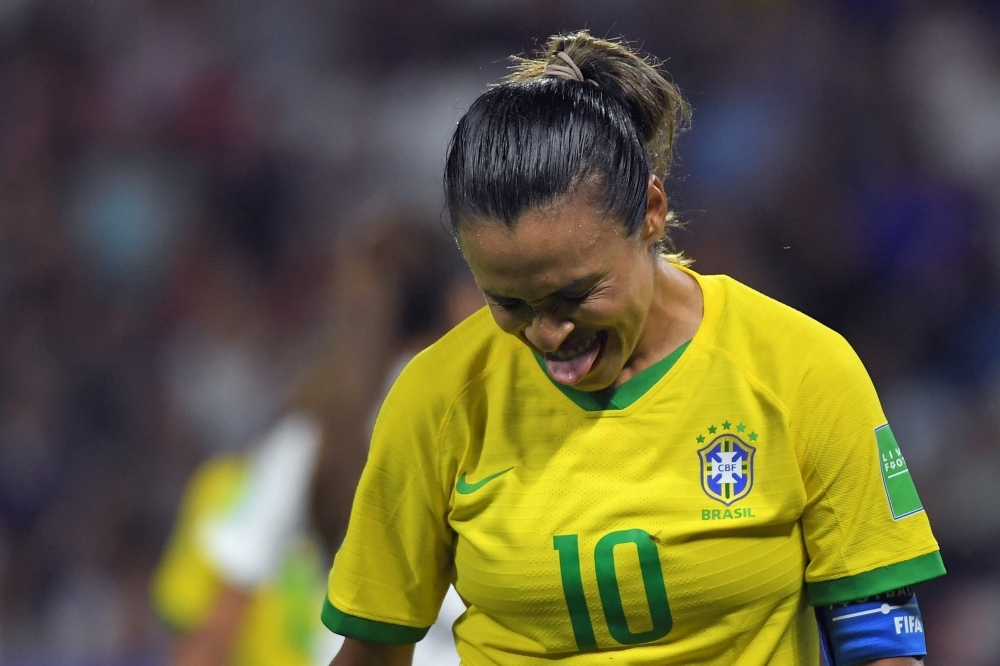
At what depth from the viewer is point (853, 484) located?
1.03 m

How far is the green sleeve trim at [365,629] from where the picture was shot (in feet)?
3.83

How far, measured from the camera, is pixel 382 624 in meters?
1.17

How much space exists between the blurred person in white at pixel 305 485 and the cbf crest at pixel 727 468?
1.19 meters

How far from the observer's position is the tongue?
3.35 ft

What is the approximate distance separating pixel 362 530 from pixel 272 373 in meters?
1.22

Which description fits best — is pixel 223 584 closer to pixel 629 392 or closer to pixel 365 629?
pixel 365 629

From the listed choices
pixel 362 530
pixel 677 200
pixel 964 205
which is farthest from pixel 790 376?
pixel 964 205

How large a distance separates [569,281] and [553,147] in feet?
0.39

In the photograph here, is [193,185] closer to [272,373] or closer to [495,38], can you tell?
[272,373]

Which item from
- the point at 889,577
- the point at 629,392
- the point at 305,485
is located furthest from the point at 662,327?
the point at 305,485

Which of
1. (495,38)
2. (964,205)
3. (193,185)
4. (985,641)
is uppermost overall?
(495,38)

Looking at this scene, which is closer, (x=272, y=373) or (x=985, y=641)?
(x=985, y=641)

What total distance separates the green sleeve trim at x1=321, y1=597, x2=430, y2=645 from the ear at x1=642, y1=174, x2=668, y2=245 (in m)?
0.49

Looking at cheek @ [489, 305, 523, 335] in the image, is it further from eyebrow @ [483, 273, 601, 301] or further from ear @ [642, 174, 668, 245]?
ear @ [642, 174, 668, 245]
